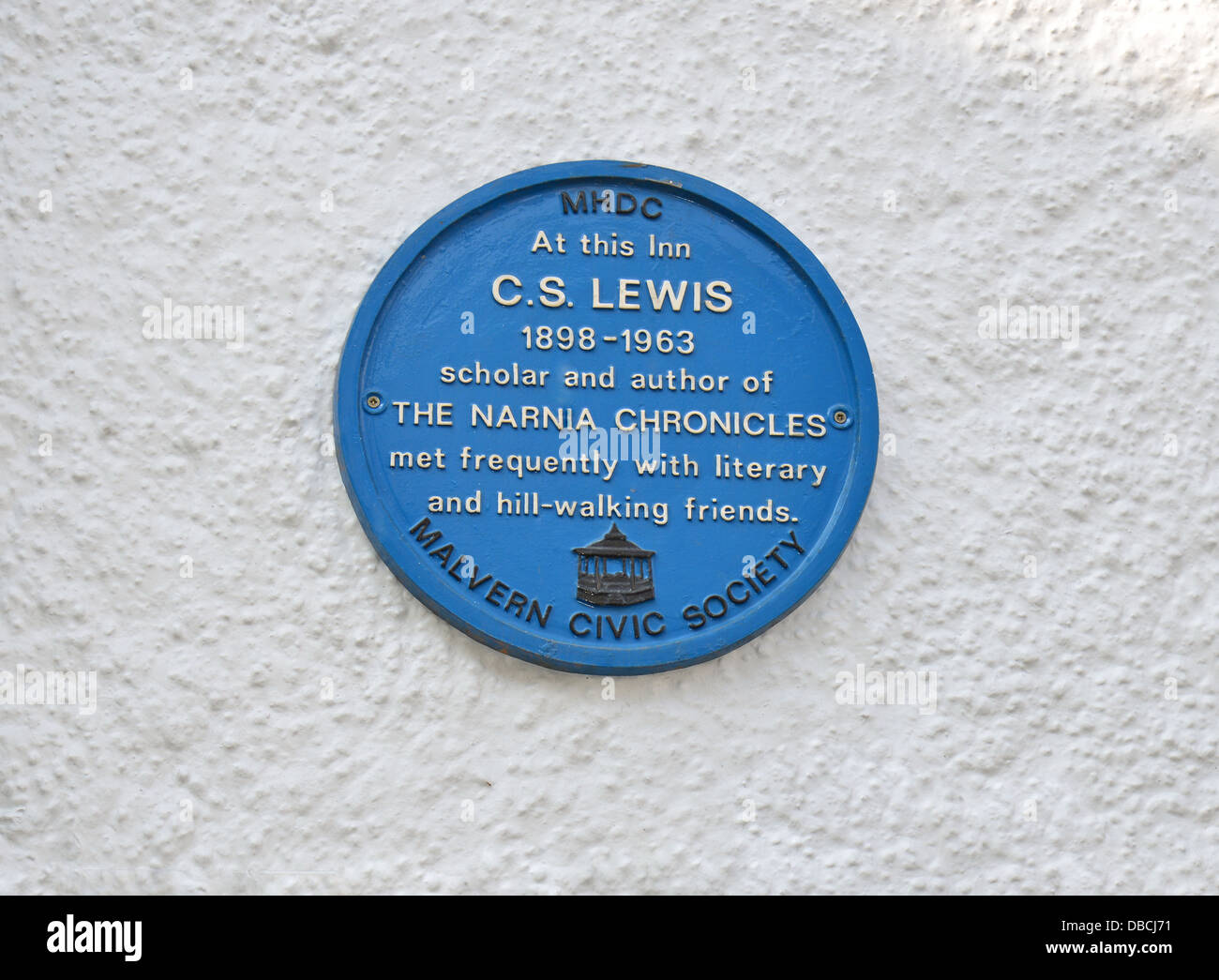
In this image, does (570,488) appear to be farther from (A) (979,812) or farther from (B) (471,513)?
(A) (979,812)

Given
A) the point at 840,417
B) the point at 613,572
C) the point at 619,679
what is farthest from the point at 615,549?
the point at 840,417

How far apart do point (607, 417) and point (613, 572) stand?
0.39 metres

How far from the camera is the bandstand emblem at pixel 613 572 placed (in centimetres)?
326

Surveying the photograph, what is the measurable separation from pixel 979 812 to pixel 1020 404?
1.03 meters

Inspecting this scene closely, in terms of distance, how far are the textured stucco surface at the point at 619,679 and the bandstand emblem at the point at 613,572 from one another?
8.7 inches

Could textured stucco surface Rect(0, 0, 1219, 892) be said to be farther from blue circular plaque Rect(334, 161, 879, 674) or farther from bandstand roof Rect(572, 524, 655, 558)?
bandstand roof Rect(572, 524, 655, 558)

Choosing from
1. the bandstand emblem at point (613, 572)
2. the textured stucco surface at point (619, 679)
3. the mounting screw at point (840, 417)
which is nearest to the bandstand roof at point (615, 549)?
the bandstand emblem at point (613, 572)

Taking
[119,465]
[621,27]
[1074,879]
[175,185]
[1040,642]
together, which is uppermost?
[621,27]

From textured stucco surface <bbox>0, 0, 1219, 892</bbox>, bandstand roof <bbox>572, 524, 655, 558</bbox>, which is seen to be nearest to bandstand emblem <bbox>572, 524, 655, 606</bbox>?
bandstand roof <bbox>572, 524, 655, 558</bbox>

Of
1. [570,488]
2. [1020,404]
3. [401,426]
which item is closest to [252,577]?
[401,426]

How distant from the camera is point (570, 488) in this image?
3.33 metres

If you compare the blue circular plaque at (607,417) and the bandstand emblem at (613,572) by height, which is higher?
the blue circular plaque at (607,417)

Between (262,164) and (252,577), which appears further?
(262,164)

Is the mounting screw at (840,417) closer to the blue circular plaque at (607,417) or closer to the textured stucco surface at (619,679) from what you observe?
the blue circular plaque at (607,417)
